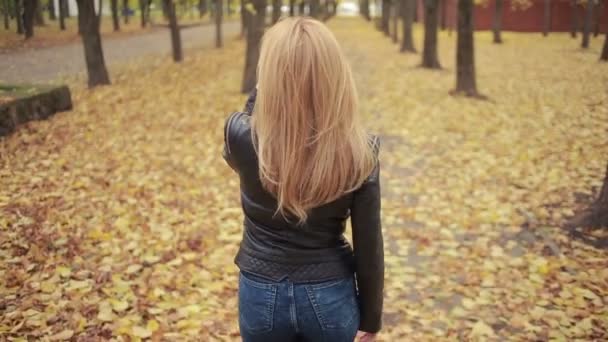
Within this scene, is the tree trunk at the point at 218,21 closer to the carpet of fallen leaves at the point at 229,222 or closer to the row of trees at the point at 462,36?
the row of trees at the point at 462,36

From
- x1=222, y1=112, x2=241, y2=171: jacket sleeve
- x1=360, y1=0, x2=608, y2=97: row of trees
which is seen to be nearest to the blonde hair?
x1=222, y1=112, x2=241, y2=171: jacket sleeve

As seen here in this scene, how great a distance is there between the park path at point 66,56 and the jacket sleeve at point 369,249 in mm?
8149

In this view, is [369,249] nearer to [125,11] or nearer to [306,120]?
[306,120]

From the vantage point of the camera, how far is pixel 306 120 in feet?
5.85

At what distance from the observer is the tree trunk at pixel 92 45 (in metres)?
13.0

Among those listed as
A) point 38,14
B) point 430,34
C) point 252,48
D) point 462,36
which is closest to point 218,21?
point 430,34

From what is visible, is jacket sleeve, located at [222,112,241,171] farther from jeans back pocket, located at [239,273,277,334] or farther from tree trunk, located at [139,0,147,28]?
tree trunk, located at [139,0,147,28]

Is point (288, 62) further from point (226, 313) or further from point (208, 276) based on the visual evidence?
point (208, 276)

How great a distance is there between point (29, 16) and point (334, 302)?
8.09 m

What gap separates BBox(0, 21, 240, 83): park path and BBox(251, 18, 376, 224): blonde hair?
801cm

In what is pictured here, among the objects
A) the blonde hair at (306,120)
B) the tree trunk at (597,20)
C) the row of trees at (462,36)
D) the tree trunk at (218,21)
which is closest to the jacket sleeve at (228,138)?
the blonde hair at (306,120)

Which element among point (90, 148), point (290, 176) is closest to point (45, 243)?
point (90, 148)

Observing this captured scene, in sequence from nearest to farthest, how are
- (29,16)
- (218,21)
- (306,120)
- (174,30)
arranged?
(306,120)
(29,16)
(174,30)
(218,21)

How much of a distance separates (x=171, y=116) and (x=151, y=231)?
5.80 metres
